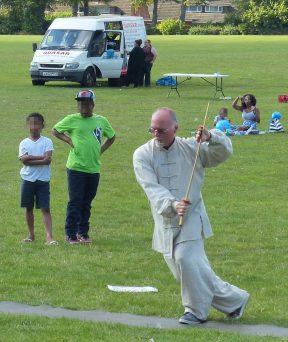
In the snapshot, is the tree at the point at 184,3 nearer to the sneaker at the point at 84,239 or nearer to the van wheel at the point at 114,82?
the van wheel at the point at 114,82

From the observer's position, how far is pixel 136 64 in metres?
36.9

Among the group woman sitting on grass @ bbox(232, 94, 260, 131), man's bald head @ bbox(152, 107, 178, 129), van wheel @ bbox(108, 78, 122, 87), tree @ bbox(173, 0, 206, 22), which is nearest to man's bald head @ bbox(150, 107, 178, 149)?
man's bald head @ bbox(152, 107, 178, 129)

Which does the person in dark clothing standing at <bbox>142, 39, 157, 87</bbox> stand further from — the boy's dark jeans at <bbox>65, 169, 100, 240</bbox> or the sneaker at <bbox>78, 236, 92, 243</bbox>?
the boy's dark jeans at <bbox>65, 169, 100, 240</bbox>

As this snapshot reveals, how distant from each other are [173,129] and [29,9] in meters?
104

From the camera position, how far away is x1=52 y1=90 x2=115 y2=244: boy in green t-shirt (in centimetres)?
1175

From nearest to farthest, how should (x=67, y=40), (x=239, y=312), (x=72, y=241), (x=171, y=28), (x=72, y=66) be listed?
(x=239, y=312)
(x=72, y=241)
(x=72, y=66)
(x=67, y=40)
(x=171, y=28)

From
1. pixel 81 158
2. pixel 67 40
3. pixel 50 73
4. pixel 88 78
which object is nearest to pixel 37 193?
pixel 81 158

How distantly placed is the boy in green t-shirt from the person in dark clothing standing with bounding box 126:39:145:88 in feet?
81.2

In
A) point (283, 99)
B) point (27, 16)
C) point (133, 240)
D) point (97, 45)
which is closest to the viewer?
point (133, 240)

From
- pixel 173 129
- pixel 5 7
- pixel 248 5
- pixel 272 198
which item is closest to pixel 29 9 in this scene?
pixel 5 7

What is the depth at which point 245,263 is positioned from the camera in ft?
35.8

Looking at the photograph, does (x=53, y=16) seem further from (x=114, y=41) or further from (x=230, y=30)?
(x=114, y=41)

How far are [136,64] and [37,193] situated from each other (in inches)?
1001

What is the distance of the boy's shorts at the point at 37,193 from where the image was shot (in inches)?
464
